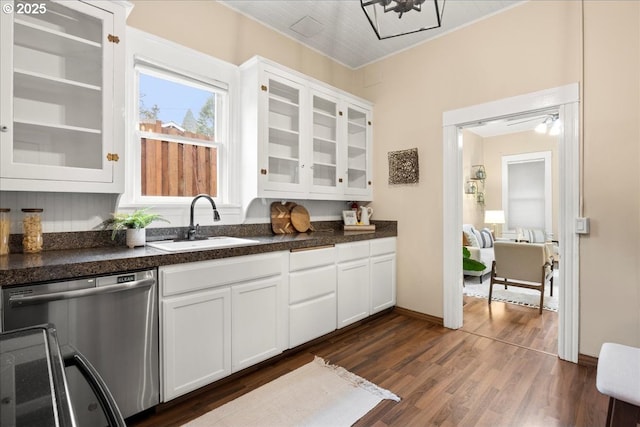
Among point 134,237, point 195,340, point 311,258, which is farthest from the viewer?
point 311,258

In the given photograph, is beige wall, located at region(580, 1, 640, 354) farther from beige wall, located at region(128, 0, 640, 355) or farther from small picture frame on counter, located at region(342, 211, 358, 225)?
small picture frame on counter, located at region(342, 211, 358, 225)

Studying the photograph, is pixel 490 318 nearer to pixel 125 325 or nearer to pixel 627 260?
pixel 627 260

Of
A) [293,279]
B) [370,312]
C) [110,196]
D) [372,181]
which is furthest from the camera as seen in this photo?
[372,181]

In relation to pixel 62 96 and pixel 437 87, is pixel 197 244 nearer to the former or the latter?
pixel 62 96

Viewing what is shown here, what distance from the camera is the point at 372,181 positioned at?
12.4 feet

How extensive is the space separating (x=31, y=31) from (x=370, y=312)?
324cm

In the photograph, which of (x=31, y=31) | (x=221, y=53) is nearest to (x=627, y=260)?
(x=221, y=53)

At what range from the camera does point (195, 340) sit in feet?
6.19

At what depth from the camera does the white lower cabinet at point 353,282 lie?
2.87 meters

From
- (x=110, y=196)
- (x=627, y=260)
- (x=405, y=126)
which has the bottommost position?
(x=627, y=260)

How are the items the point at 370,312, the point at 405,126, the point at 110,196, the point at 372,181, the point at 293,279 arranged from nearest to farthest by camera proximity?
the point at 110,196, the point at 293,279, the point at 370,312, the point at 405,126, the point at 372,181

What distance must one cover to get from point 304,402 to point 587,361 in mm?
2158

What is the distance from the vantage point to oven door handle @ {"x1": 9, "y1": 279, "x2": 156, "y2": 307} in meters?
1.36

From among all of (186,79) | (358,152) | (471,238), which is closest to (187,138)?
(186,79)
